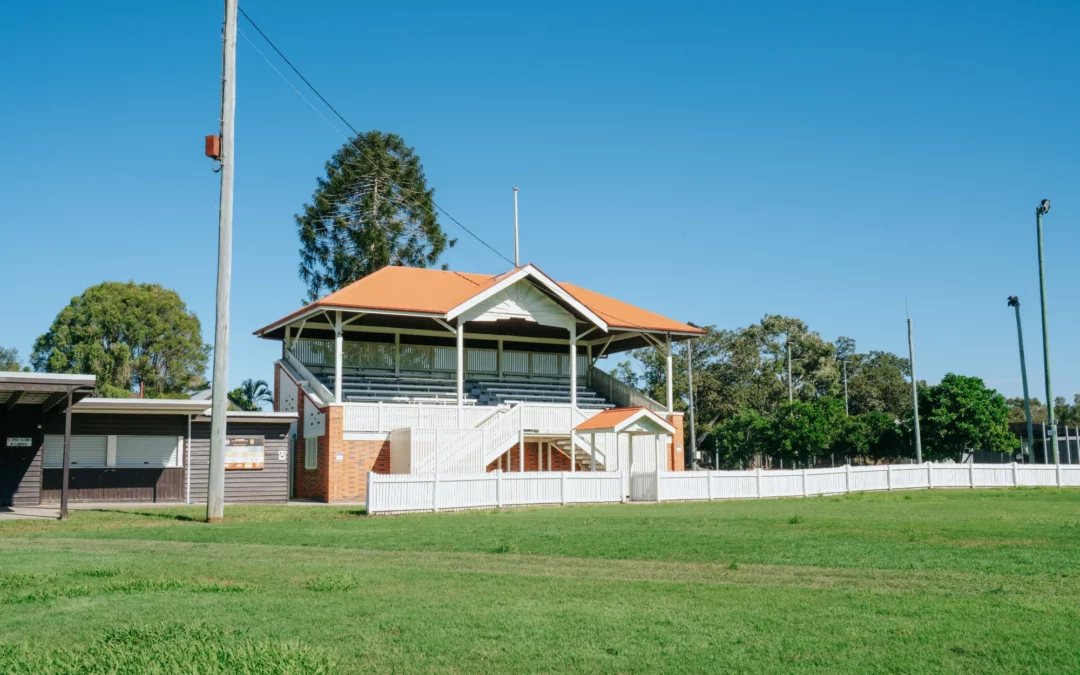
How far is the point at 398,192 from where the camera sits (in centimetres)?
5672

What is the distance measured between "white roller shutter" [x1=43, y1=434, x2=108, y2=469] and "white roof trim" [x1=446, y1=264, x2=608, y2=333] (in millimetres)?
10946

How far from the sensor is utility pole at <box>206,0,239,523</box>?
66.2ft

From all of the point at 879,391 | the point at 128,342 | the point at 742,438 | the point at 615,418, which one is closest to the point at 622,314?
the point at 615,418

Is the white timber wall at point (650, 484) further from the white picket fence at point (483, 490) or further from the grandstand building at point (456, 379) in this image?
the grandstand building at point (456, 379)

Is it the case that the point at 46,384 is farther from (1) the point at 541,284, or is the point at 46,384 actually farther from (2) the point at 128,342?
(2) the point at 128,342

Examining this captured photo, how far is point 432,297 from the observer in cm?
3503

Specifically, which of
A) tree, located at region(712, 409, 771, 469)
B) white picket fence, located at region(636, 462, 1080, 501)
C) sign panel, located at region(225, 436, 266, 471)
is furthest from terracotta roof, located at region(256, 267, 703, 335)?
tree, located at region(712, 409, 771, 469)

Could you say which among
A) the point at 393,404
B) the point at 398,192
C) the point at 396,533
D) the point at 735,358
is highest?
the point at 398,192

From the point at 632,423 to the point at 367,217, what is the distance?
30888 millimetres

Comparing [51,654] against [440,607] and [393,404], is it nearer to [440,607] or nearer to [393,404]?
[440,607]

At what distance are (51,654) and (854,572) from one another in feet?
24.7

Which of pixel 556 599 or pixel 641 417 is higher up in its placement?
pixel 641 417

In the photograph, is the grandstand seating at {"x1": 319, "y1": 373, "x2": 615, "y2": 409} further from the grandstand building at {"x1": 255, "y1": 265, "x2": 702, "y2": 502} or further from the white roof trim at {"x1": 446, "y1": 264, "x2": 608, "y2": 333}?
the white roof trim at {"x1": 446, "y1": 264, "x2": 608, "y2": 333}

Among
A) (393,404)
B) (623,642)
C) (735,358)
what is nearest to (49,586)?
(623,642)
